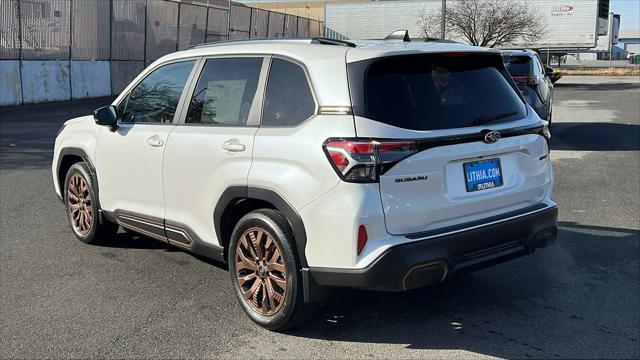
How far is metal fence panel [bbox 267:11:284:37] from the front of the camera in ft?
122

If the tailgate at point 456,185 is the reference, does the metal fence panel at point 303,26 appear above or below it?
above

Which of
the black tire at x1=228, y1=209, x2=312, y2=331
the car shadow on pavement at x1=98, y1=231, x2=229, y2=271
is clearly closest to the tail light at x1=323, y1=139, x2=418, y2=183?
the black tire at x1=228, y1=209, x2=312, y2=331

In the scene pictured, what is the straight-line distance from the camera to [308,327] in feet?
13.8

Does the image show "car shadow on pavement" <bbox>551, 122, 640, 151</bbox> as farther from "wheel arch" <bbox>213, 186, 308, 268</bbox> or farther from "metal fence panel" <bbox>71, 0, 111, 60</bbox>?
"metal fence panel" <bbox>71, 0, 111, 60</bbox>

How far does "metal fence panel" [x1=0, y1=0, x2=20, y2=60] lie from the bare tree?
2831 centimetres

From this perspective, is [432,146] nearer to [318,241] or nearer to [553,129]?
[318,241]

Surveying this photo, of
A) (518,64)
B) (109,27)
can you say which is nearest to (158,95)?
(518,64)

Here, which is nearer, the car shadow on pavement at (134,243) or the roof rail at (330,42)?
the roof rail at (330,42)

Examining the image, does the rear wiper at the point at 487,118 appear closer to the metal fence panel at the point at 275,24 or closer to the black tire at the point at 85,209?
the black tire at the point at 85,209

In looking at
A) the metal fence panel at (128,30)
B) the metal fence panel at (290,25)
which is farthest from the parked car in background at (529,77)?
the metal fence panel at (290,25)

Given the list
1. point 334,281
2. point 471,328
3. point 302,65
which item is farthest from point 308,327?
point 302,65

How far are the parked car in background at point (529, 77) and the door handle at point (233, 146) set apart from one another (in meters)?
8.26

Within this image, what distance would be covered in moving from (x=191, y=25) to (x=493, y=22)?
2044 cm

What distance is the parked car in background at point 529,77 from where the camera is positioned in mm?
11562
